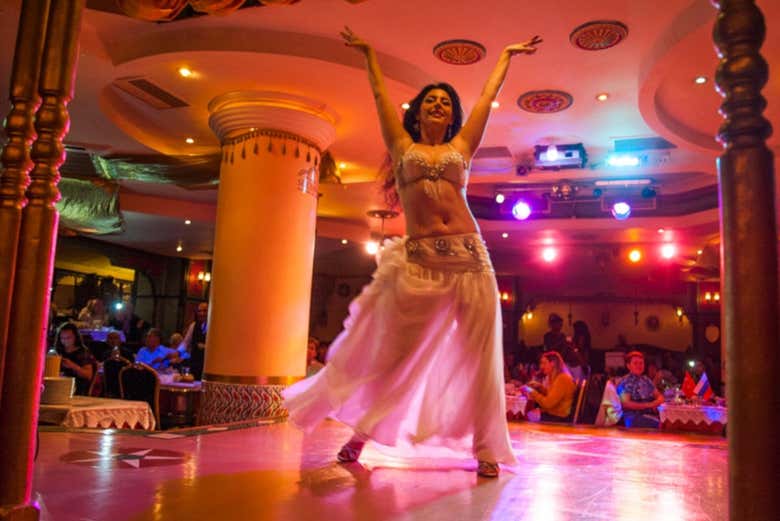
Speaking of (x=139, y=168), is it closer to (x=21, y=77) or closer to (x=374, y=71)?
(x=374, y=71)

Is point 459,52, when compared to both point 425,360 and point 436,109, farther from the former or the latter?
point 425,360

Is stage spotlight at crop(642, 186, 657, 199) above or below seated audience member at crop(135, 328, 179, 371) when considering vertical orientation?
above

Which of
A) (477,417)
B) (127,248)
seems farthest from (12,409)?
(127,248)

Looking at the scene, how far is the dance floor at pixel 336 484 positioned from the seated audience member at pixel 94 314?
12.9 metres

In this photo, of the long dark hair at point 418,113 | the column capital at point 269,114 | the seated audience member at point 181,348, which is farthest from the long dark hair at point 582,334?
the long dark hair at point 418,113

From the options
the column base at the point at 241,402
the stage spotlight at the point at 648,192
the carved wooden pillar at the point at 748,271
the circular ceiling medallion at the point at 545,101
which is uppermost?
the circular ceiling medallion at the point at 545,101

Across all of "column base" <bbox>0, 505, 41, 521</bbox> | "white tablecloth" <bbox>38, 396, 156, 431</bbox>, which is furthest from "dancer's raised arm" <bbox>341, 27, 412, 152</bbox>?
"white tablecloth" <bbox>38, 396, 156, 431</bbox>

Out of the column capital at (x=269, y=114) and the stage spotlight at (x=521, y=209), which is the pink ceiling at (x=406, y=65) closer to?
the column capital at (x=269, y=114)

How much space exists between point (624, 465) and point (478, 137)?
158 centimetres

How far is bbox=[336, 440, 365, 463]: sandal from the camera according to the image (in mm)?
2629

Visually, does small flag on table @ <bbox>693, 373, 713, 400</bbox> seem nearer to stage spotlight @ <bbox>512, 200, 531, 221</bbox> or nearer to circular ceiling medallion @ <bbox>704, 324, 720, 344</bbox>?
stage spotlight @ <bbox>512, 200, 531, 221</bbox>

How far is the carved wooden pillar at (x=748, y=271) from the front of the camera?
111 centimetres

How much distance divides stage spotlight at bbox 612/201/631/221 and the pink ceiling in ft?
6.79

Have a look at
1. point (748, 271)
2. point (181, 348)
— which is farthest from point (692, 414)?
point (181, 348)
